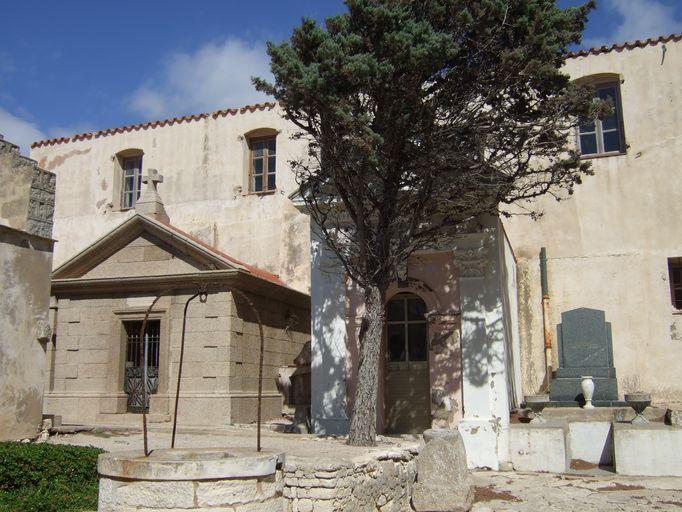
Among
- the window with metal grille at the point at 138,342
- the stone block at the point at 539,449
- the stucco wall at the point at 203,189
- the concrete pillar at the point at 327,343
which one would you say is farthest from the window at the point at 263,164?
the stone block at the point at 539,449

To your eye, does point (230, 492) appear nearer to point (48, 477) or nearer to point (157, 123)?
point (48, 477)

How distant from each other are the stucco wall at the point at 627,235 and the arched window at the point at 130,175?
11612 millimetres

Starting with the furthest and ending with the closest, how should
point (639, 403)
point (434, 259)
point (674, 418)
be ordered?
point (434, 259)
point (639, 403)
point (674, 418)

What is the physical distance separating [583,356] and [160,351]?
915cm

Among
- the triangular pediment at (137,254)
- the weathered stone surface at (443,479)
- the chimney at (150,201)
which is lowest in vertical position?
the weathered stone surface at (443,479)

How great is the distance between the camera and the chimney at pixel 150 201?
1645cm

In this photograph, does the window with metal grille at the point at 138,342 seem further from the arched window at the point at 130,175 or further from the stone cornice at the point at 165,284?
the arched window at the point at 130,175

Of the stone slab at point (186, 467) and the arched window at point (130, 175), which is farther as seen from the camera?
the arched window at point (130, 175)

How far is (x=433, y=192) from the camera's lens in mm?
10711

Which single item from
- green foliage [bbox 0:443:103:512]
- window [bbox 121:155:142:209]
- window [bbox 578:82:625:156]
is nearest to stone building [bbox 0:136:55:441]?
green foliage [bbox 0:443:103:512]

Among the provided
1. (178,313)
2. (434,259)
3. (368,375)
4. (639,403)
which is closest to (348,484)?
(368,375)

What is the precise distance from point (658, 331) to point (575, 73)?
21.5 feet

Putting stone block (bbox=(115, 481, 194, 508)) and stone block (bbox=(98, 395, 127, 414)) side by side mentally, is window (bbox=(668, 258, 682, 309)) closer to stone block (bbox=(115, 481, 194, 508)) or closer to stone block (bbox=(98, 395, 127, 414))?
stone block (bbox=(98, 395, 127, 414))

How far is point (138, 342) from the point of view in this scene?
→ 1581cm
